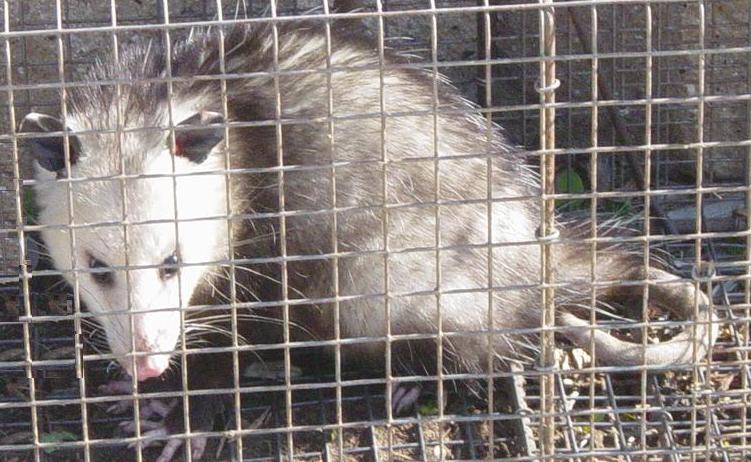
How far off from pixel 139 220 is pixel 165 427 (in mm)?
567

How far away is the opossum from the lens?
2.79 m

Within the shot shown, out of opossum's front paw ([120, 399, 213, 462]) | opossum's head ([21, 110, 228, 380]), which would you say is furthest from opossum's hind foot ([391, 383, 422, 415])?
opossum's head ([21, 110, 228, 380])

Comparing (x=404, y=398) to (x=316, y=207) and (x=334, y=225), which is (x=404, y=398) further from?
(x=334, y=225)

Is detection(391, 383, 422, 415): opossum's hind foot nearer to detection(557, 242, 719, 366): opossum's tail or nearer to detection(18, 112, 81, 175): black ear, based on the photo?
detection(557, 242, 719, 366): opossum's tail

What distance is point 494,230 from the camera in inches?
122

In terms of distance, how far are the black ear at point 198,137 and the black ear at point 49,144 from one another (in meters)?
0.21

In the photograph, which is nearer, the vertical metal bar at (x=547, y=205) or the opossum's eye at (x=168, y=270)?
the vertical metal bar at (x=547, y=205)

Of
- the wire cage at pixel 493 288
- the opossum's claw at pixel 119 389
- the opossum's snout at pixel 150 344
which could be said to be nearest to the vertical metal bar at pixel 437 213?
the wire cage at pixel 493 288

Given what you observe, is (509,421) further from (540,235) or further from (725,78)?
(725,78)

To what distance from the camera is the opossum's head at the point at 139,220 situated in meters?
2.61

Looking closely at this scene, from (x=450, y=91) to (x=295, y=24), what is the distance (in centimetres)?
41

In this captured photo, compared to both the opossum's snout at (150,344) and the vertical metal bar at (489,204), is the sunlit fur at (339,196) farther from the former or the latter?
the vertical metal bar at (489,204)

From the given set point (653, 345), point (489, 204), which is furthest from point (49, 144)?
point (653, 345)

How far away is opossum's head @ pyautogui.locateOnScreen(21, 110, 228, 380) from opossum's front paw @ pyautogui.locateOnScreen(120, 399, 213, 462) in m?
0.24
